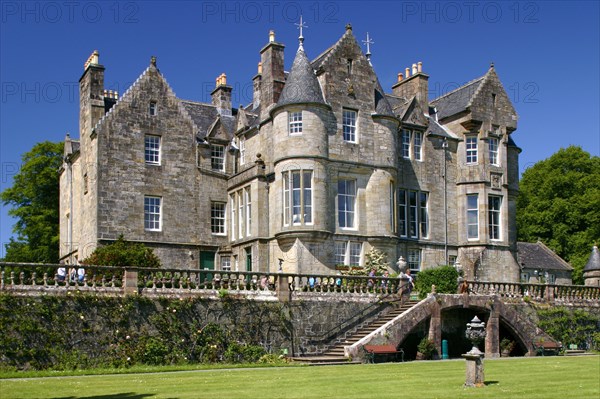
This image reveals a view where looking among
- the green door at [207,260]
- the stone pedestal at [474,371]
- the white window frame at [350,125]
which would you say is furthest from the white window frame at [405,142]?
the stone pedestal at [474,371]

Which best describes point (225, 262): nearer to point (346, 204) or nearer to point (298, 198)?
point (298, 198)

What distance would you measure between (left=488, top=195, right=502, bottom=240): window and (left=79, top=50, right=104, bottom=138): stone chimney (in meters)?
20.2

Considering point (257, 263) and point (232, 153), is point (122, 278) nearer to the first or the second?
point (257, 263)

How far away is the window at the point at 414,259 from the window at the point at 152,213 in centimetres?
1243

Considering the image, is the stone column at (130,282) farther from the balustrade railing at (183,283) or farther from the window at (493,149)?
the window at (493,149)

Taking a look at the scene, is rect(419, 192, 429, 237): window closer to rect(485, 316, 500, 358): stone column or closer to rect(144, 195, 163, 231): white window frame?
rect(485, 316, 500, 358): stone column

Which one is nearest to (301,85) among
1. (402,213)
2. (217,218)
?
(217,218)

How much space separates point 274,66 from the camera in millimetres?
38719

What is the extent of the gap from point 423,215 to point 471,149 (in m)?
4.55

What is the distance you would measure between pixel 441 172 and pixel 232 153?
430 inches

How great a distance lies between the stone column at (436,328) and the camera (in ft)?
99.6

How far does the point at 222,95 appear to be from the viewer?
4459cm

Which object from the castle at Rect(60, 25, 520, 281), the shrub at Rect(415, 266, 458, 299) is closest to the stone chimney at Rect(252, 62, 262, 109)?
the castle at Rect(60, 25, 520, 281)

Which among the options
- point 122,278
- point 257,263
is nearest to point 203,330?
point 122,278
